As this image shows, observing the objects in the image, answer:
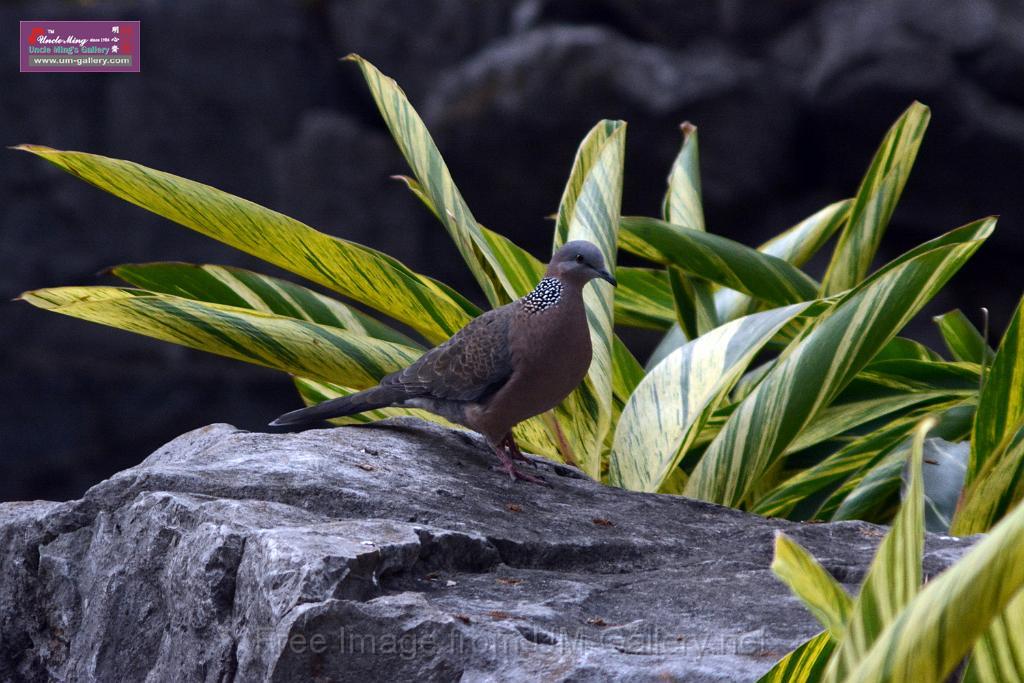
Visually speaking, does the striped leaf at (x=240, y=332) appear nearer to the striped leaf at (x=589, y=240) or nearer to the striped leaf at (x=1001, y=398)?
the striped leaf at (x=589, y=240)

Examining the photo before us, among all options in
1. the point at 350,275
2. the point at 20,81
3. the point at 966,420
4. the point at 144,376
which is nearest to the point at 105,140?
the point at 20,81

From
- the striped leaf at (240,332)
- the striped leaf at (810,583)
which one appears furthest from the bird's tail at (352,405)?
the striped leaf at (810,583)

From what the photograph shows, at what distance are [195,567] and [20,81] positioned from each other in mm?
7918

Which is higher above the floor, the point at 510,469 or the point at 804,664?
the point at 510,469

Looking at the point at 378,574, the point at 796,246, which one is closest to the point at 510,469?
the point at 378,574

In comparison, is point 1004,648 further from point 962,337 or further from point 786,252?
Answer: point 786,252

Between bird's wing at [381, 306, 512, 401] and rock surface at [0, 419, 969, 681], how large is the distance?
0.17 meters

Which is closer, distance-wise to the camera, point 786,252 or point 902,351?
point 902,351

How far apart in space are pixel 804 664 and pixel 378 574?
59 centimetres

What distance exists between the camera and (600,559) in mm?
1806

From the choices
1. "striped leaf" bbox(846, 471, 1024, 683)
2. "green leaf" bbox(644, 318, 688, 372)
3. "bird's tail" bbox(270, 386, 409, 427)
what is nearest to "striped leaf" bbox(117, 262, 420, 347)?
"bird's tail" bbox(270, 386, 409, 427)

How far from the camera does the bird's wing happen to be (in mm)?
2191

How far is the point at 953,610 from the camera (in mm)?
808

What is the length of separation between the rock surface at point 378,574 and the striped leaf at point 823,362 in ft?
0.64
